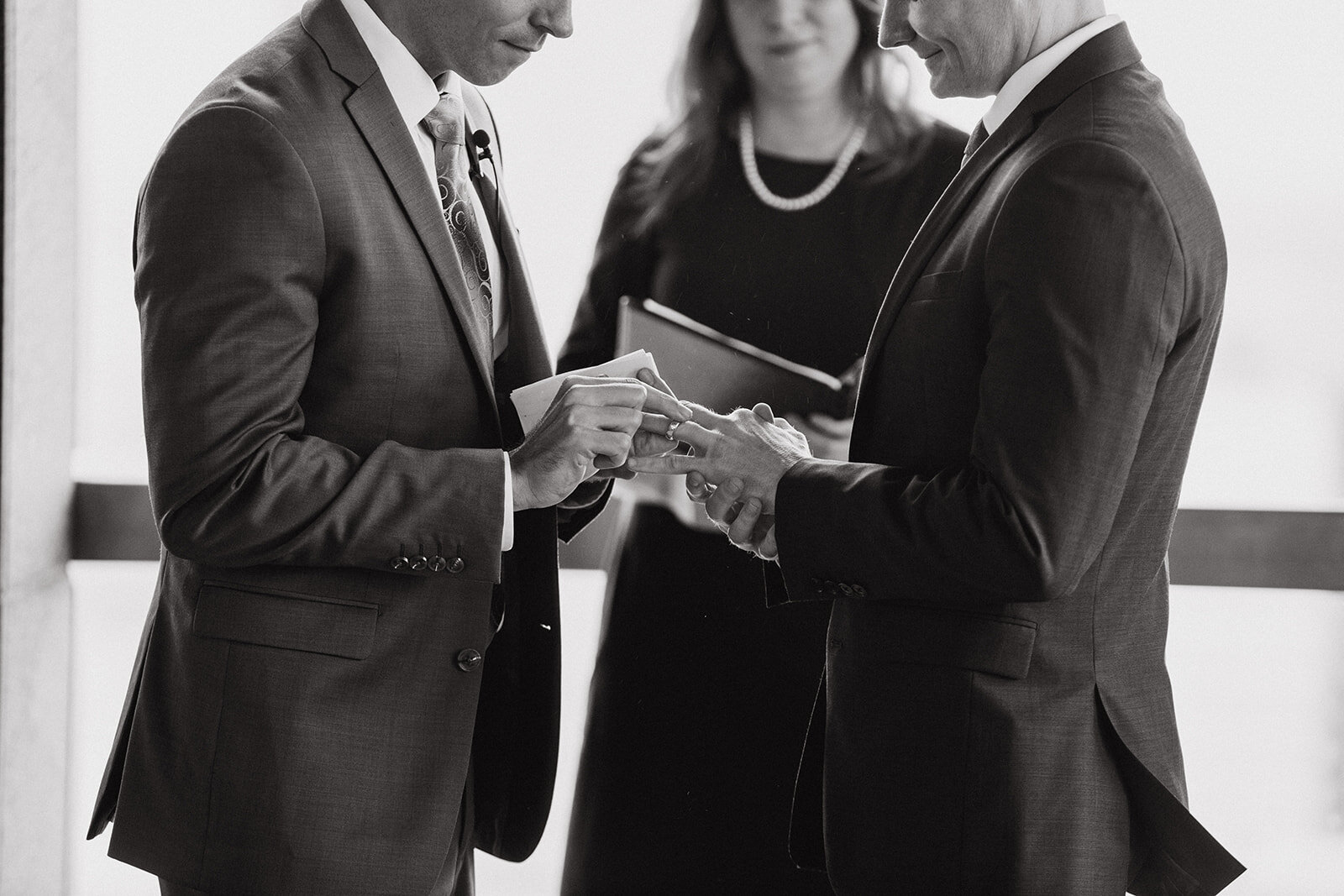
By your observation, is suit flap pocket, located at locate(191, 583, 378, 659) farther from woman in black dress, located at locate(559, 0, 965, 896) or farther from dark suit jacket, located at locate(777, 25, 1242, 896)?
woman in black dress, located at locate(559, 0, 965, 896)

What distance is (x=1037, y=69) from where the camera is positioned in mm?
1616

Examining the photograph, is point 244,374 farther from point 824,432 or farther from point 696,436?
point 824,432

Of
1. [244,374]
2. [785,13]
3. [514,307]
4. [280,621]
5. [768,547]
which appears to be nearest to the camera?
[244,374]

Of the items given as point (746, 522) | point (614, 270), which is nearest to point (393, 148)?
point (746, 522)

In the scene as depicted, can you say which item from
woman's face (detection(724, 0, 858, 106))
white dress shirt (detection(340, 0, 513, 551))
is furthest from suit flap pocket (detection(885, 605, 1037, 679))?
woman's face (detection(724, 0, 858, 106))

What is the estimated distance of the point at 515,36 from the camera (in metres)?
1.87

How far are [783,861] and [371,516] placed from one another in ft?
5.07

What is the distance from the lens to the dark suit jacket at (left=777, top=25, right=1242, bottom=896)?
139 centimetres

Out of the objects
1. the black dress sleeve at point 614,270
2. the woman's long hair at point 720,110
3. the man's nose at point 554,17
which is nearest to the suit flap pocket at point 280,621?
the man's nose at point 554,17

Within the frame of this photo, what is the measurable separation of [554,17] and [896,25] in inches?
20.5

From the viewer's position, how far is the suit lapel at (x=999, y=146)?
5.09ft

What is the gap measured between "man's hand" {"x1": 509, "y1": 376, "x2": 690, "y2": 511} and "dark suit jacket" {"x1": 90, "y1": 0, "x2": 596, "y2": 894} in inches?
2.8

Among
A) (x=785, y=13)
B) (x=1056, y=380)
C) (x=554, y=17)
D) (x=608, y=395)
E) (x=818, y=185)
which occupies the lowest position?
(x=608, y=395)

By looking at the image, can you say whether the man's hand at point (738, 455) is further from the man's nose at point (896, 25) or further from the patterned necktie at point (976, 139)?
the man's nose at point (896, 25)
